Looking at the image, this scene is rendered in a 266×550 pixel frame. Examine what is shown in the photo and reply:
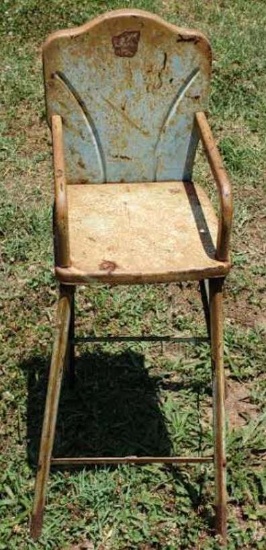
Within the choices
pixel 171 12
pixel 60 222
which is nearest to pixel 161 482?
pixel 60 222

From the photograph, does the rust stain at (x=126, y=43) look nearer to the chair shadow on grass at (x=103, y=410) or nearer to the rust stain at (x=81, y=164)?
the rust stain at (x=81, y=164)

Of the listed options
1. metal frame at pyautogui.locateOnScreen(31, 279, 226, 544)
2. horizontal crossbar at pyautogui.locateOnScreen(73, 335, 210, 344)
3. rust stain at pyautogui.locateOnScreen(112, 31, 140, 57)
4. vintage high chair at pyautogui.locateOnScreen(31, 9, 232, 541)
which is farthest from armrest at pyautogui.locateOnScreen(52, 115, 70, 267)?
horizontal crossbar at pyautogui.locateOnScreen(73, 335, 210, 344)

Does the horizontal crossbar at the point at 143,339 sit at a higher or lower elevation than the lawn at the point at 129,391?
higher

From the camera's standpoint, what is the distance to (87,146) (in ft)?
8.38

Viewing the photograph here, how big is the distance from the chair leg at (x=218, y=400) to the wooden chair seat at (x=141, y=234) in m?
0.11

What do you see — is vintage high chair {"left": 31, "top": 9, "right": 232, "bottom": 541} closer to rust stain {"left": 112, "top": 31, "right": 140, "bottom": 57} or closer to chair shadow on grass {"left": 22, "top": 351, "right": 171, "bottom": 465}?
rust stain {"left": 112, "top": 31, "right": 140, "bottom": 57}

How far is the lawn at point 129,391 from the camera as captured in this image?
8.76ft

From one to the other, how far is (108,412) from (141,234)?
91cm

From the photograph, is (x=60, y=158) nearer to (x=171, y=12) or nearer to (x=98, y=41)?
(x=98, y=41)

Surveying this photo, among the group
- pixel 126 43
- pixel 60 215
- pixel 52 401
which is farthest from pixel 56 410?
pixel 126 43

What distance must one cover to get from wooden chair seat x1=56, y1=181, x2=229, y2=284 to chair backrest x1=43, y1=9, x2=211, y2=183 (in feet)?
0.24

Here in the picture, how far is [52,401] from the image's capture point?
2361mm

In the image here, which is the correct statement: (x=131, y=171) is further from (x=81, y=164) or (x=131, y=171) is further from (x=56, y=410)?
(x=56, y=410)

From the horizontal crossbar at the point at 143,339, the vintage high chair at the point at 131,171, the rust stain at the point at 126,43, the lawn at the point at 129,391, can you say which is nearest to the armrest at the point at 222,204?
the vintage high chair at the point at 131,171
